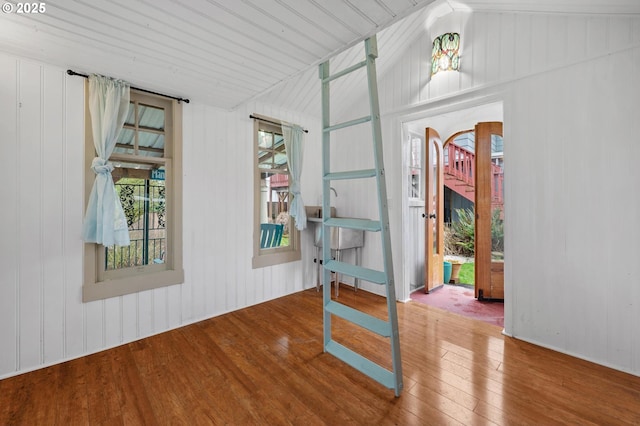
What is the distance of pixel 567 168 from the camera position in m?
2.27

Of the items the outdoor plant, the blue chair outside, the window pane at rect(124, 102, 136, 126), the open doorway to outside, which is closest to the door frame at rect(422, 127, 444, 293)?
the open doorway to outside

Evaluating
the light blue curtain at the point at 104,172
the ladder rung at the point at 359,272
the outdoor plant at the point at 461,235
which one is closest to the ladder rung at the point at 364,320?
the ladder rung at the point at 359,272

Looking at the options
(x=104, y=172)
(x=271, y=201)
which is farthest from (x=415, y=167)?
(x=104, y=172)

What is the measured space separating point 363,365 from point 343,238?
1.75 m

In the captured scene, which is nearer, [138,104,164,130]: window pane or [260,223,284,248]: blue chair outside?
[138,104,164,130]: window pane

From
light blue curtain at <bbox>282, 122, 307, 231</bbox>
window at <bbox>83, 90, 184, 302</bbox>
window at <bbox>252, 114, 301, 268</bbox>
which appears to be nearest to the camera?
window at <bbox>83, 90, 184, 302</bbox>

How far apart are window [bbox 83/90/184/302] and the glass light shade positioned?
2.82 meters

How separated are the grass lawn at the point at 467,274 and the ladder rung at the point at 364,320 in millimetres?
3135

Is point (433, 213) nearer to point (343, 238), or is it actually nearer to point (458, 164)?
point (343, 238)

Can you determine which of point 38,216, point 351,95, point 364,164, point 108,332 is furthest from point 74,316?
point 351,95

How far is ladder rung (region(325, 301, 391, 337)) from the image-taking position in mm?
1807

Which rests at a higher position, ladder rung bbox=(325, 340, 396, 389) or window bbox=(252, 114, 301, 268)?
window bbox=(252, 114, 301, 268)

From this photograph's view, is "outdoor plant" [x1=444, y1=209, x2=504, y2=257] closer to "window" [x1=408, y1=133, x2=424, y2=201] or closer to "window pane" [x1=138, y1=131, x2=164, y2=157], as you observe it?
"window" [x1=408, y1=133, x2=424, y2=201]

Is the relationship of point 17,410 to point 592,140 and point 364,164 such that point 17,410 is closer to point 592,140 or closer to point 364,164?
point 364,164
